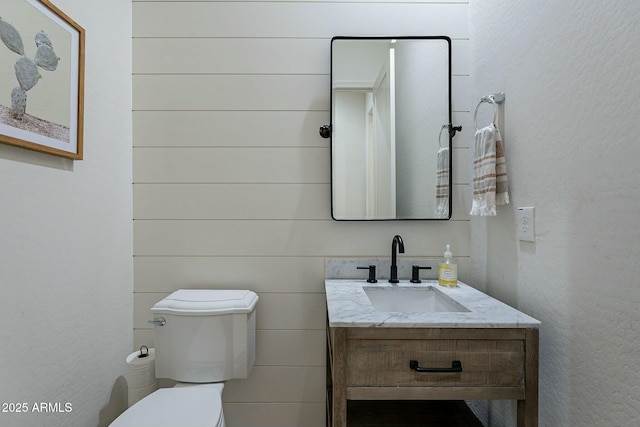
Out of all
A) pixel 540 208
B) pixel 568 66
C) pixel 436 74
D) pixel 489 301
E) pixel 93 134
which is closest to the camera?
pixel 568 66

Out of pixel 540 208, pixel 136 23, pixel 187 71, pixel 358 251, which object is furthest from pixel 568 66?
pixel 136 23

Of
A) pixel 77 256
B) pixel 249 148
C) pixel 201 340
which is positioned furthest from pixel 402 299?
pixel 77 256

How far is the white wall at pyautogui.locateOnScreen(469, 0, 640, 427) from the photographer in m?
0.77

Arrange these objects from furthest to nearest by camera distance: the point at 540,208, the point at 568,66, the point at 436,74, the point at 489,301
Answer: the point at 436,74 < the point at 489,301 < the point at 540,208 < the point at 568,66

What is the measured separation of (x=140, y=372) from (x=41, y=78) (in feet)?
3.83

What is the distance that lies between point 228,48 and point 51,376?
151cm

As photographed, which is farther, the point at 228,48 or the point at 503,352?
the point at 228,48

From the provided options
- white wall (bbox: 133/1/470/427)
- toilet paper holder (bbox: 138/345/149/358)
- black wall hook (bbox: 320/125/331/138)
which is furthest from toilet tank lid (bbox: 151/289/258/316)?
black wall hook (bbox: 320/125/331/138)

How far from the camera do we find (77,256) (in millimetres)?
1229

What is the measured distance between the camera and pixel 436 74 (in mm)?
1561

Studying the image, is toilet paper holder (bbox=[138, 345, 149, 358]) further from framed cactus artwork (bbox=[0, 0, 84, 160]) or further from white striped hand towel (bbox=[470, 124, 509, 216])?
white striped hand towel (bbox=[470, 124, 509, 216])

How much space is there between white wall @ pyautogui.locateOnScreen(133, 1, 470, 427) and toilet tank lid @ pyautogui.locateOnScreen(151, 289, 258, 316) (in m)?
0.13

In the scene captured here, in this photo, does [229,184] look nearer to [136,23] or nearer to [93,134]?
[93,134]

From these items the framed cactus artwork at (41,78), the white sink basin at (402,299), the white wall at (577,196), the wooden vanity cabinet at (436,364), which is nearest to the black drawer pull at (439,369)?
the wooden vanity cabinet at (436,364)
